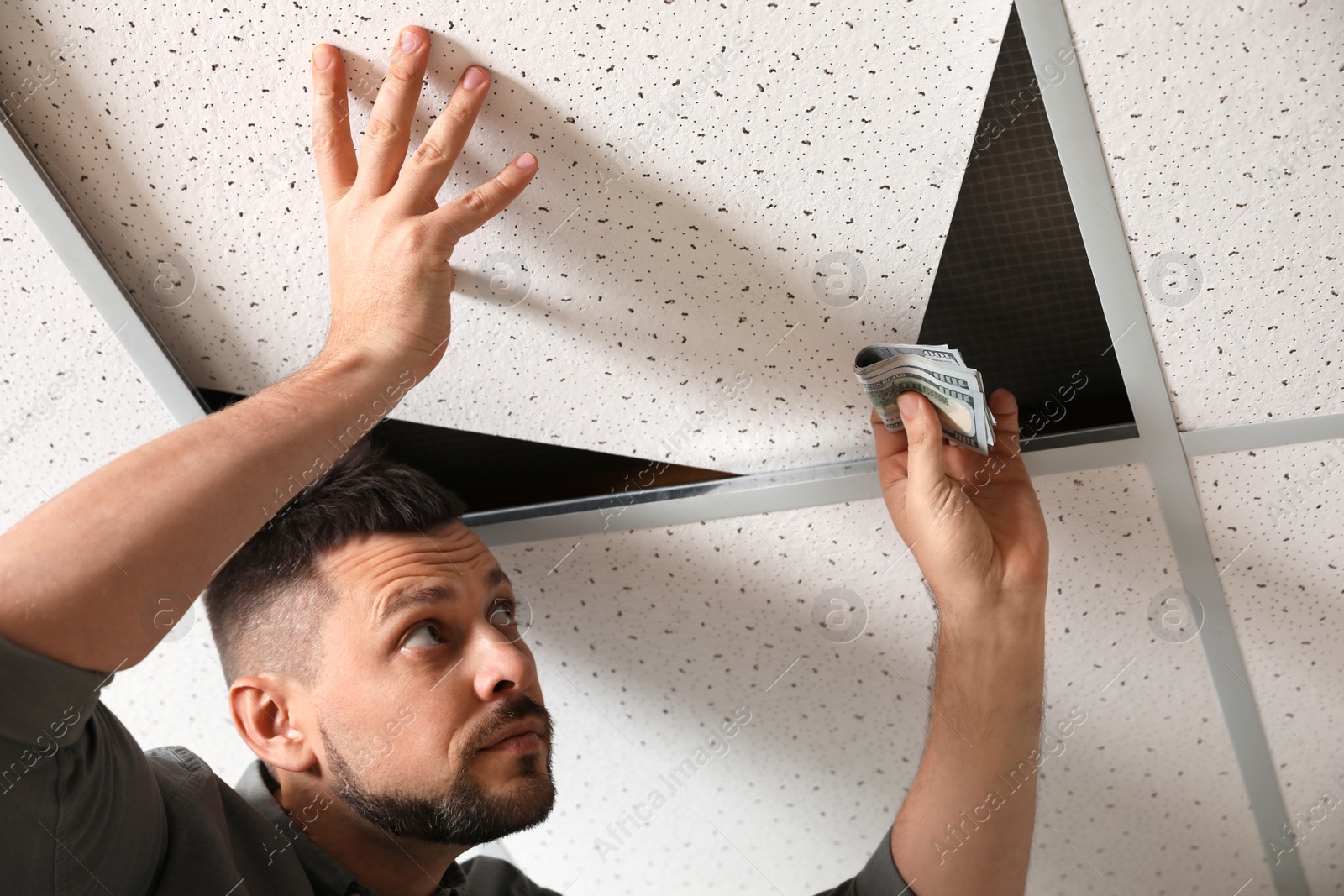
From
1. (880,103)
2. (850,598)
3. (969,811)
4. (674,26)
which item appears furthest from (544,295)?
(969,811)

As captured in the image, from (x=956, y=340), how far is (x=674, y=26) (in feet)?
1.72

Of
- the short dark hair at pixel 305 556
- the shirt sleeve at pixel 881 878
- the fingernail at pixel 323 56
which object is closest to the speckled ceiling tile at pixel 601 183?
the fingernail at pixel 323 56

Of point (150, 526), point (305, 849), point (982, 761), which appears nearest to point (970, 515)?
point (982, 761)

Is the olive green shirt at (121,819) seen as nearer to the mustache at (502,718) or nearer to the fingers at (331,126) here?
the mustache at (502,718)

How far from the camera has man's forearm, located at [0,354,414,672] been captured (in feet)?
2.41

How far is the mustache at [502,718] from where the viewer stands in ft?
3.96

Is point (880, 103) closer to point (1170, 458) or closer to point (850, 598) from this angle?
point (1170, 458)

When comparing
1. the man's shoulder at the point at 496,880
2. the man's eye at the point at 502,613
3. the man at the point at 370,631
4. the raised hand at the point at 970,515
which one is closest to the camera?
the man at the point at 370,631

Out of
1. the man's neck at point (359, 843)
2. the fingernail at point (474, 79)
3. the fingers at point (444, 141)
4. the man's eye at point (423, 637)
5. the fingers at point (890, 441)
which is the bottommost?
the man's neck at point (359, 843)

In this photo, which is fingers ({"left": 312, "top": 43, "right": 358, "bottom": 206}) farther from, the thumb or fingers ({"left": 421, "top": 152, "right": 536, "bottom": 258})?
the thumb

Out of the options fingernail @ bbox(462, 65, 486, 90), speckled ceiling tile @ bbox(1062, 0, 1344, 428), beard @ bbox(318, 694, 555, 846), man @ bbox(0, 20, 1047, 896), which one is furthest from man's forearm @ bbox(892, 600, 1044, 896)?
fingernail @ bbox(462, 65, 486, 90)

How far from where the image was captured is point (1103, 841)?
4.89ft

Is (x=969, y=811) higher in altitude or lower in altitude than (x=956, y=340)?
lower

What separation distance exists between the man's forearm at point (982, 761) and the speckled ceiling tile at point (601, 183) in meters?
0.31
